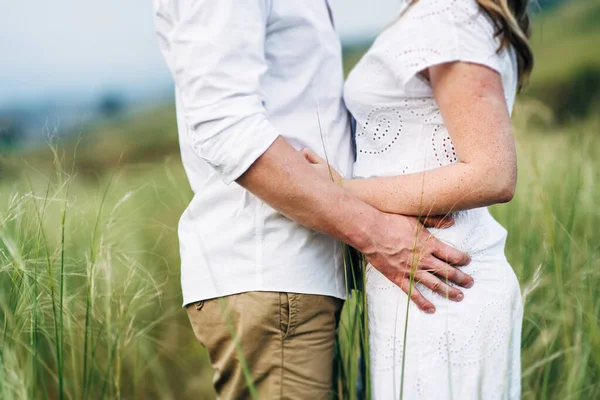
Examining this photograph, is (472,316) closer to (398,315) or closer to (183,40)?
(398,315)

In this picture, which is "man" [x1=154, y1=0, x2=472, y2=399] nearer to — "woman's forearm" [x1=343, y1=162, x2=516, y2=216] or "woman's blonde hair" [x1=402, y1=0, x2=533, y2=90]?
"woman's forearm" [x1=343, y1=162, x2=516, y2=216]

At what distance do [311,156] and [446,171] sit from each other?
26 cm

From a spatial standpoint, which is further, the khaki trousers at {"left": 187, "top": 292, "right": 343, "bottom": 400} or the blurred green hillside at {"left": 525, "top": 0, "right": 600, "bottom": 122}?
the blurred green hillside at {"left": 525, "top": 0, "right": 600, "bottom": 122}

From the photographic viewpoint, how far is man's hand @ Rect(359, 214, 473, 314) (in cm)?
129

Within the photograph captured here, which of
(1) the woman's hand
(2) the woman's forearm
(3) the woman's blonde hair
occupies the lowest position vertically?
(2) the woman's forearm

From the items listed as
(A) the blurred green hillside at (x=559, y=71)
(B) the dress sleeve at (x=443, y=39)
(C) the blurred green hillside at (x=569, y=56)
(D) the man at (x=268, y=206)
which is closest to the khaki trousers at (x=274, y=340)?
(D) the man at (x=268, y=206)

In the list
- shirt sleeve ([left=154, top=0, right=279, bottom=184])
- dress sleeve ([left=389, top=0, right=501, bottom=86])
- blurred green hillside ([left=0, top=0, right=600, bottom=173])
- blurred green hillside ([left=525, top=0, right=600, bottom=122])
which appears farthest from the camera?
blurred green hillside ([left=525, top=0, right=600, bottom=122])

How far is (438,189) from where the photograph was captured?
1299 mm

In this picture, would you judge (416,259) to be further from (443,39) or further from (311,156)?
(443,39)

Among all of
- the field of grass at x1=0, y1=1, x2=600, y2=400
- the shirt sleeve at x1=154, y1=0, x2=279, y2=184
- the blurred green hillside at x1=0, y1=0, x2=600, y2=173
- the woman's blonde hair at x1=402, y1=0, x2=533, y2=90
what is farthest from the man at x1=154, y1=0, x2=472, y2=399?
the blurred green hillside at x1=0, y1=0, x2=600, y2=173

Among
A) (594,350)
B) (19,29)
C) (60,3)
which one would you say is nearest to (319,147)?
(594,350)

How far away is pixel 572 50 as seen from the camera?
33.9 feet

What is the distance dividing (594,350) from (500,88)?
556 mm

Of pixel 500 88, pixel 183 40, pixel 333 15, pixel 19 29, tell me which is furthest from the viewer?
pixel 19 29
